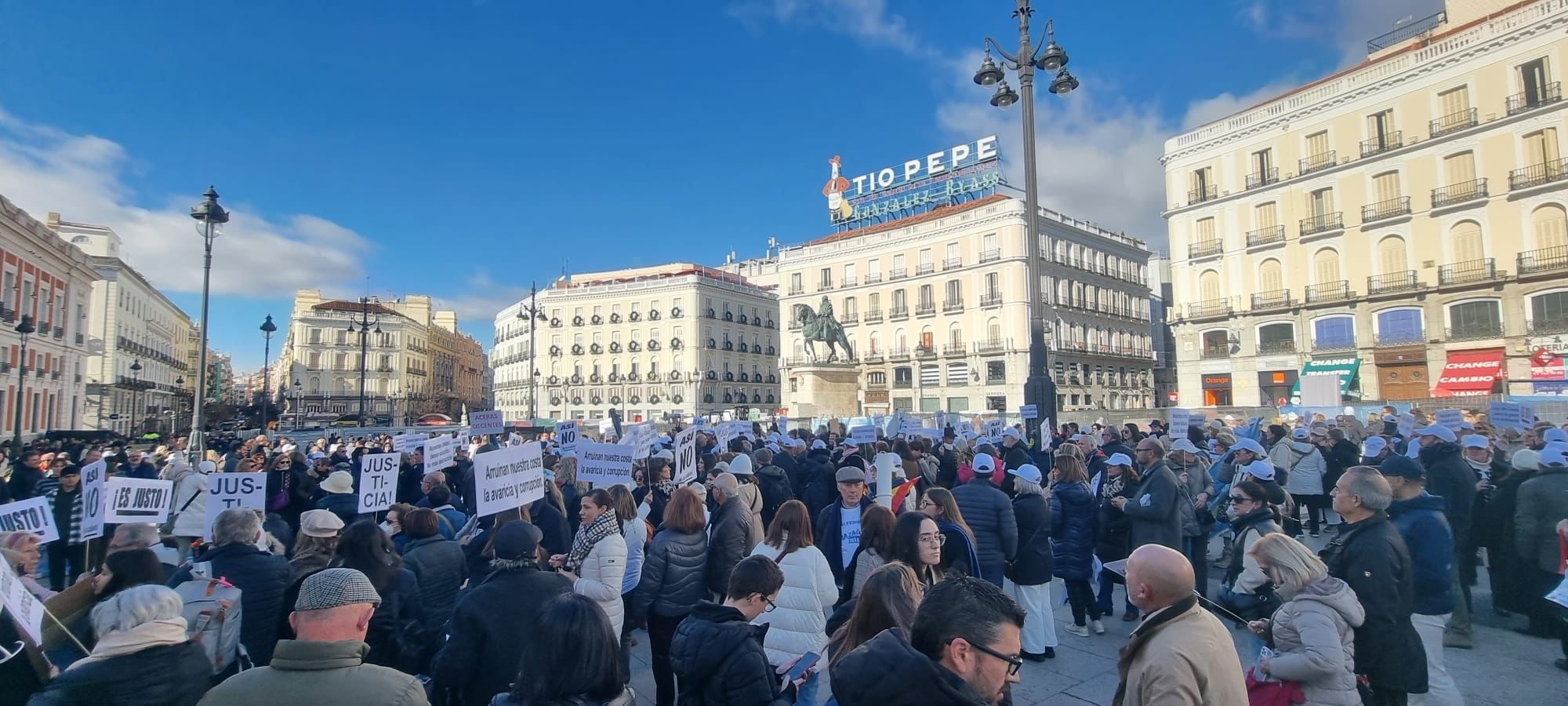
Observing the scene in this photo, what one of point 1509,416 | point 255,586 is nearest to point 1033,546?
point 255,586

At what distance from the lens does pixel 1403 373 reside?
3338 cm

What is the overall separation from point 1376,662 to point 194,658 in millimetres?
5379

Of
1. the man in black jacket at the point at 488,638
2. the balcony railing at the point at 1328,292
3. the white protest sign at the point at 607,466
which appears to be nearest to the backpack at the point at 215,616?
the man in black jacket at the point at 488,638

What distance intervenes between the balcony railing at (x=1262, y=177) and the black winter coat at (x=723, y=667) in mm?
44760

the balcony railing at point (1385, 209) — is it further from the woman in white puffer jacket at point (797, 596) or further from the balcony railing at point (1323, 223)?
the woman in white puffer jacket at point (797, 596)

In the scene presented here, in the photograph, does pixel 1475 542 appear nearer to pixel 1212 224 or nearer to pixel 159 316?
pixel 1212 224

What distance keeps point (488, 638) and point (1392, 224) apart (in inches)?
1724

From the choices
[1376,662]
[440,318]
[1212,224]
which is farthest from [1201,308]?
[440,318]

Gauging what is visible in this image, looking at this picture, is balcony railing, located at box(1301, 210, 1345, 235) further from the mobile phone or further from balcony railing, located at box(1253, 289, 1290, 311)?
the mobile phone

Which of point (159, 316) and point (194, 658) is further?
point (159, 316)

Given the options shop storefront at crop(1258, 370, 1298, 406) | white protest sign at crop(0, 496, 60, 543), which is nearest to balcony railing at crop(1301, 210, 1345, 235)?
shop storefront at crop(1258, 370, 1298, 406)

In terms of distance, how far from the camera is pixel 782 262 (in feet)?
202

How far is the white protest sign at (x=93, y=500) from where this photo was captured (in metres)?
6.34

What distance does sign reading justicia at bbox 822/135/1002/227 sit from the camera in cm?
5494
